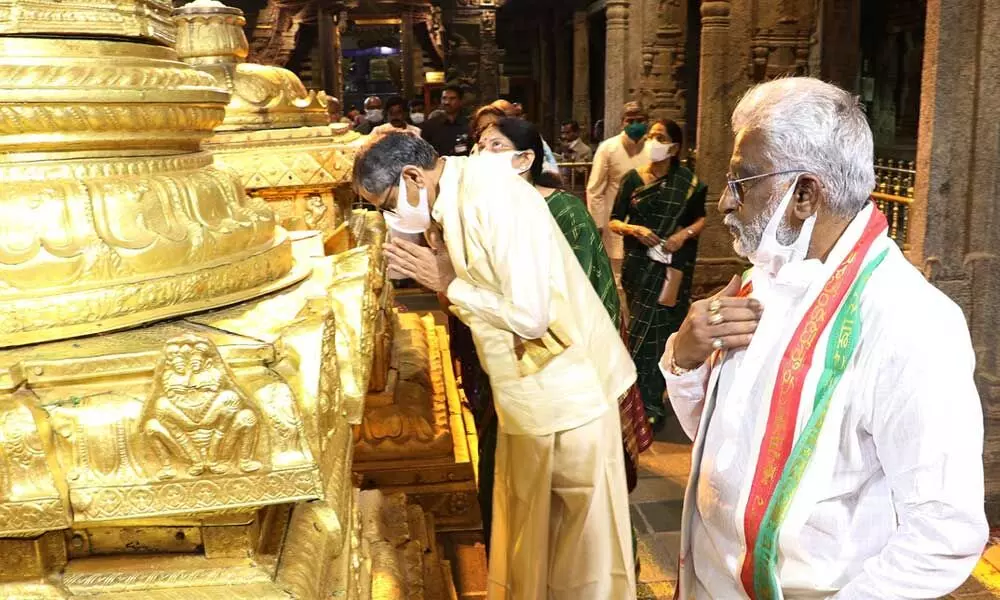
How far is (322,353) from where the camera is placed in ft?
3.48

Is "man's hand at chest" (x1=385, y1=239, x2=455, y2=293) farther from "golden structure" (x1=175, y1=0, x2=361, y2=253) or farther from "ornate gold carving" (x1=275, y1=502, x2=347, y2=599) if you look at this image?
"ornate gold carving" (x1=275, y1=502, x2=347, y2=599)

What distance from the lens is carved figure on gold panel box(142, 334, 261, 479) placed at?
906mm

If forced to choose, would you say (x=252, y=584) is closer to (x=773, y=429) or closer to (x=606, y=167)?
(x=773, y=429)

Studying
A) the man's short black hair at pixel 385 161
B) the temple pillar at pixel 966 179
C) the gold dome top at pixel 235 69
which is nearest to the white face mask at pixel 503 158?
the man's short black hair at pixel 385 161

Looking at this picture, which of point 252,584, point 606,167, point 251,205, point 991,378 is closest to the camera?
point 252,584

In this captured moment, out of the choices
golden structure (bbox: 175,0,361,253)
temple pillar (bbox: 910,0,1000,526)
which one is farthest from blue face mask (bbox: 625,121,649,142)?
golden structure (bbox: 175,0,361,253)

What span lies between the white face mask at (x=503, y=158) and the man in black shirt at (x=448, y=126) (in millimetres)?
4217

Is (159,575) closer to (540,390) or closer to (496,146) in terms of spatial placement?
(540,390)

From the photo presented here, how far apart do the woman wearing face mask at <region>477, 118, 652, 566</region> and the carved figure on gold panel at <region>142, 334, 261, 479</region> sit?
1746 mm

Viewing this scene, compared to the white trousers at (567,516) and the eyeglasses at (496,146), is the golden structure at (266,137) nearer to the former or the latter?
the eyeglasses at (496,146)

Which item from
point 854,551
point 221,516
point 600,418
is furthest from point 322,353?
point 600,418

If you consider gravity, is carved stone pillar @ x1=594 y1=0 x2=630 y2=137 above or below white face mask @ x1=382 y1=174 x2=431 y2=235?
above

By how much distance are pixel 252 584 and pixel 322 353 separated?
278 mm

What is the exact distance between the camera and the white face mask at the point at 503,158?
228cm
